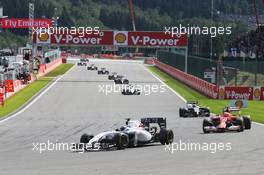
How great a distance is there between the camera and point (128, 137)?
69.5 ft

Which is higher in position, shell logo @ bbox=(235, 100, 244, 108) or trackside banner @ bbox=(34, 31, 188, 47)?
trackside banner @ bbox=(34, 31, 188, 47)

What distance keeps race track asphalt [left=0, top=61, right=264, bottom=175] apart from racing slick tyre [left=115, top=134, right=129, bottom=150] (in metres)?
0.25

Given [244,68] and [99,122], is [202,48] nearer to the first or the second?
[244,68]

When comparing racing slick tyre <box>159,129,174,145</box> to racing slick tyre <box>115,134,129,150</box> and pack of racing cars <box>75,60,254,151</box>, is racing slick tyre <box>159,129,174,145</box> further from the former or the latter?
racing slick tyre <box>115,134,129,150</box>

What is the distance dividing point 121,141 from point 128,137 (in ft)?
1.56

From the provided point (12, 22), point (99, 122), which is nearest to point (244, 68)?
point (99, 122)

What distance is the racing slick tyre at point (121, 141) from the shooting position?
20.7 meters

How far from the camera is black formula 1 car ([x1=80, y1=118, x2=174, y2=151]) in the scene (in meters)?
20.7

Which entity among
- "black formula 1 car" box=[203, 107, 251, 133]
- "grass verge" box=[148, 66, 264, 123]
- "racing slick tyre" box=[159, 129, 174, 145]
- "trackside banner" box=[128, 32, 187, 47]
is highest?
"trackside banner" box=[128, 32, 187, 47]

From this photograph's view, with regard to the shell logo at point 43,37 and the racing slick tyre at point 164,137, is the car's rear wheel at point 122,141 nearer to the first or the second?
the racing slick tyre at point 164,137

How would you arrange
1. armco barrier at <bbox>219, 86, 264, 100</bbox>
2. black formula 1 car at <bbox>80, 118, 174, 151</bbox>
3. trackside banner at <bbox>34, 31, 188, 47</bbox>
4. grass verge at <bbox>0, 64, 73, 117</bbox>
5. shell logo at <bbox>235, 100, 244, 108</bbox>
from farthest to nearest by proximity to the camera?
trackside banner at <bbox>34, 31, 188, 47</bbox> → armco barrier at <bbox>219, 86, 264, 100</bbox> → grass verge at <bbox>0, 64, 73, 117</bbox> → shell logo at <bbox>235, 100, 244, 108</bbox> → black formula 1 car at <bbox>80, 118, 174, 151</bbox>

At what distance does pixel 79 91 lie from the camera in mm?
58062

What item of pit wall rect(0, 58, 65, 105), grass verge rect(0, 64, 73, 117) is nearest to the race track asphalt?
grass verge rect(0, 64, 73, 117)

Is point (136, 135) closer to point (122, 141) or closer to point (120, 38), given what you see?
point (122, 141)
